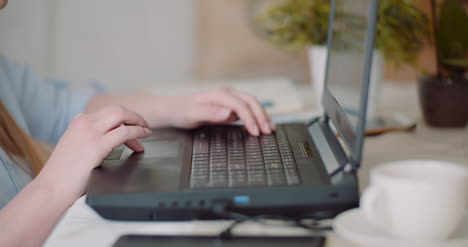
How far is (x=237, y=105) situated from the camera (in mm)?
867

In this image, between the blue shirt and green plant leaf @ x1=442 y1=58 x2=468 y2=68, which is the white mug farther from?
the blue shirt

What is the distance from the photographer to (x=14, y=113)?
1051 millimetres

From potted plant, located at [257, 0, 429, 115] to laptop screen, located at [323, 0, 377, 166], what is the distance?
12 cm

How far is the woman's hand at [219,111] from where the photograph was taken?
0.86 metres

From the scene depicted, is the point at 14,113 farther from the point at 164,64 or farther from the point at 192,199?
the point at 164,64

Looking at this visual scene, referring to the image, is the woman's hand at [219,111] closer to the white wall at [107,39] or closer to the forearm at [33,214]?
the forearm at [33,214]

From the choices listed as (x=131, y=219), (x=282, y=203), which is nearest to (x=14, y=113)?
(x=131, y=219)

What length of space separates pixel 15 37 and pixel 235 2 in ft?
2.84

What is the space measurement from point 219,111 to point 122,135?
226 mm

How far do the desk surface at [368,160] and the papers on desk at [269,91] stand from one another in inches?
2.9

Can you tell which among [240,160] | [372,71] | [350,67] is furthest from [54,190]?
[372,71]

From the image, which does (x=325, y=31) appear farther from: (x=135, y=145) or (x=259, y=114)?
(x=135, y=145)

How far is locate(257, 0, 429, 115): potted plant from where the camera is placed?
1.09 metres

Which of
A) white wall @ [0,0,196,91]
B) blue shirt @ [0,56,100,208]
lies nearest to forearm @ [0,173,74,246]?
blue shirt @ [0,56,100,208]
